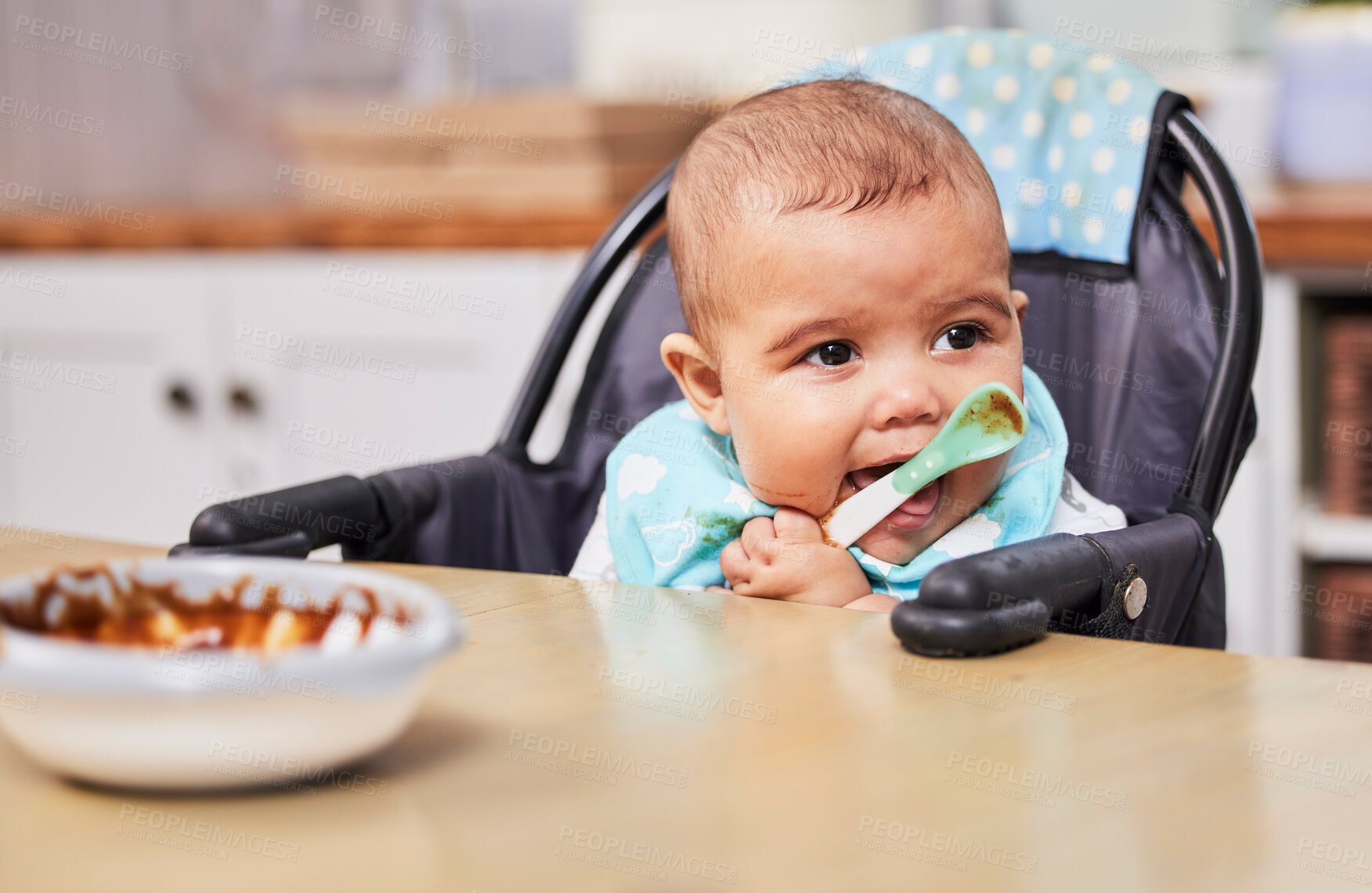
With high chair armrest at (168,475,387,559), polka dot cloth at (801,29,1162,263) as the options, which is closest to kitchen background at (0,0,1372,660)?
polka dot cloth at (801,29,1162,263)

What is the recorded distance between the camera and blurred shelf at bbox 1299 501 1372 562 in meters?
1.70

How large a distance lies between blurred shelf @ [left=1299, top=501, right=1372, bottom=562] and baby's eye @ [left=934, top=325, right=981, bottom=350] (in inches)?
38.4

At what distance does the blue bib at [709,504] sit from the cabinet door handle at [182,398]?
1367mm

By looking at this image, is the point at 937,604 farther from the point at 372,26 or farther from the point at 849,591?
the point at 372,26

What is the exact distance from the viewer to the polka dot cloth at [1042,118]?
114 cm

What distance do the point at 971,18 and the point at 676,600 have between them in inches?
70.4

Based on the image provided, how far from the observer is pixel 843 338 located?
3.02 feet

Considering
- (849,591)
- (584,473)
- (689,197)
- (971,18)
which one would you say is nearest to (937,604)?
(849,591)
